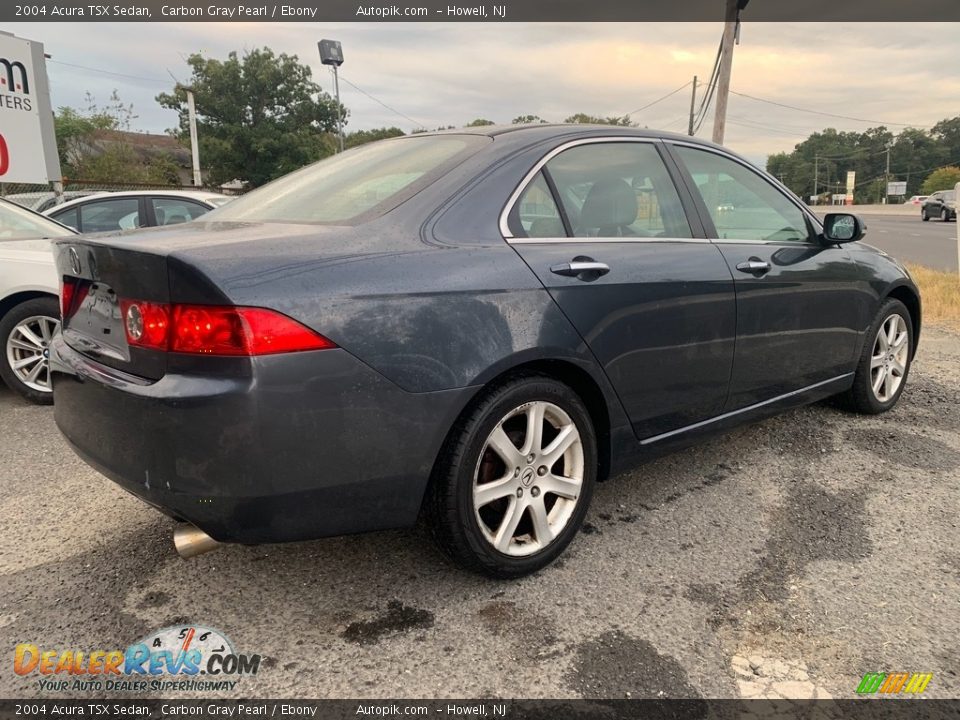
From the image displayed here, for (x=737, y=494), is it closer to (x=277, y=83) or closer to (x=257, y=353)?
(x=257, y=353)

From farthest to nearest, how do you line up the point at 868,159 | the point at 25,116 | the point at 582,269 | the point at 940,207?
the point at 868,159
the point at 940,207
the point at 25,116
the point at 582,269

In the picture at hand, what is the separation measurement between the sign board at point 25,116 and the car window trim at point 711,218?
1055 centimetres

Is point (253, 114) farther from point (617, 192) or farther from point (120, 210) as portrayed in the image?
Result: point (617, 192)

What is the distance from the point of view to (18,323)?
185 inches

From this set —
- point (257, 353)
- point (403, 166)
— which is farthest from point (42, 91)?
point (257, 353)

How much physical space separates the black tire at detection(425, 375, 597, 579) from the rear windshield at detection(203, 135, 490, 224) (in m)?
0.75

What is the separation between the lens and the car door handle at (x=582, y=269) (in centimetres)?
251

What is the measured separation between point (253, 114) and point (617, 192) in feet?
137

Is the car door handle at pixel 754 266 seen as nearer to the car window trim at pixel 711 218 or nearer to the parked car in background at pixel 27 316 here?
the car window trim at pixel 711 218

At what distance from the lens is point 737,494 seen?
3.31m

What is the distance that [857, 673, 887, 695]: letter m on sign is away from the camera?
6.52ft

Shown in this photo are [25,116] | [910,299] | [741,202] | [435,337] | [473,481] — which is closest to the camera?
[435,337]

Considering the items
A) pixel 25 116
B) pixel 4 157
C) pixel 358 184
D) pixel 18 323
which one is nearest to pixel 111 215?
pixel 18 323

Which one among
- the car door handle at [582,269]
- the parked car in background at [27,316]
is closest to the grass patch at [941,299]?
the car door handle at [582,269]
